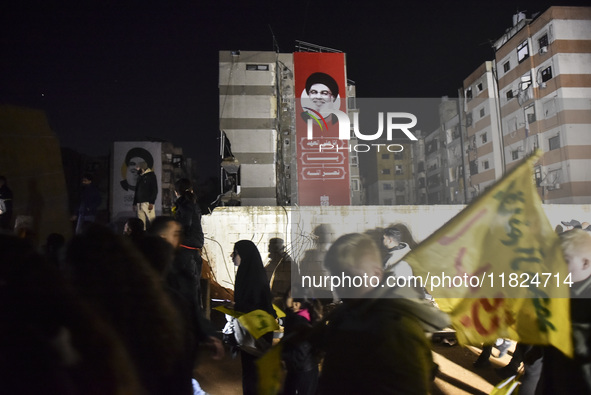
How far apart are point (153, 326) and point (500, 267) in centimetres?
182

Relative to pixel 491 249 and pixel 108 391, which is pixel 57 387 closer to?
pixel 108 391

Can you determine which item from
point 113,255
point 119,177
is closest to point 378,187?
point 119,177

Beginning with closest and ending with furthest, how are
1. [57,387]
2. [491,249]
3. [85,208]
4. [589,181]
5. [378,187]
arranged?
[57,387] < [491,249] < [85,208] < [589,181] < [378,187]

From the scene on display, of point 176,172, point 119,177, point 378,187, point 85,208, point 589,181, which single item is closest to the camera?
point 85,208

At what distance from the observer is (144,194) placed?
594 centimetres

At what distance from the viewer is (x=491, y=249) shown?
210cm

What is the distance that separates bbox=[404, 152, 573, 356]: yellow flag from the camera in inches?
78.7

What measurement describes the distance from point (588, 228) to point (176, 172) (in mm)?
31160

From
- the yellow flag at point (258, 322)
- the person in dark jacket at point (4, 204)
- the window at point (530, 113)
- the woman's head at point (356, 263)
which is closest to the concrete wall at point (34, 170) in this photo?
the person in dark jacket at point (4, 204)

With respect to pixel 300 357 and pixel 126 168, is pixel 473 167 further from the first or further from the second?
pixel 300 357

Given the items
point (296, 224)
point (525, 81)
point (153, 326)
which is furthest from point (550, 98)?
point (153, 326)

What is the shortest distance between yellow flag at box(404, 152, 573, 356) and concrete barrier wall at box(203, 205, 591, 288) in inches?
289

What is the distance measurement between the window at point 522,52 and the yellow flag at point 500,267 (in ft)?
111

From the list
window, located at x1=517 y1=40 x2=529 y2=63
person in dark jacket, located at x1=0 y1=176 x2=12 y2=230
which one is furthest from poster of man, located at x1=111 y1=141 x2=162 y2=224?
window, located at x1=517 y1=40 x2=529 y2=63
